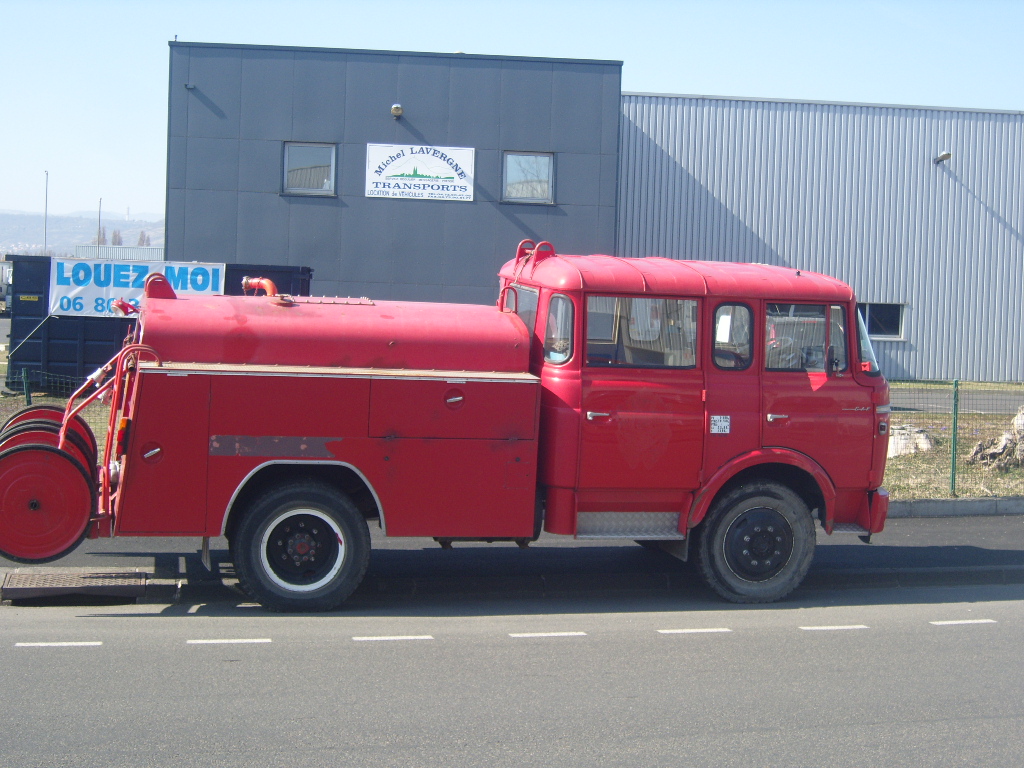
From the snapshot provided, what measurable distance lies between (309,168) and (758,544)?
16759 mm

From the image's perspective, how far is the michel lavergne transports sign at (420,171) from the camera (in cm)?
2203

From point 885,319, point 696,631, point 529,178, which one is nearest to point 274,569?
point 696,631

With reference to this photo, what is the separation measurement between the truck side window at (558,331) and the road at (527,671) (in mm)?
1907

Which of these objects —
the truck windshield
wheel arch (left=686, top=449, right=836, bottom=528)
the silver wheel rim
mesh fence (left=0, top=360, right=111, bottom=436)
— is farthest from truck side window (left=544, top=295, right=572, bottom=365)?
mesh fence (left=0, top=360, right=111, bottom=436)

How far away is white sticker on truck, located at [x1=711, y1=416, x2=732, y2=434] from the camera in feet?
24.7

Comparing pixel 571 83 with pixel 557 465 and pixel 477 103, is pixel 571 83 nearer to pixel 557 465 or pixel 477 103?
pixel 477 103

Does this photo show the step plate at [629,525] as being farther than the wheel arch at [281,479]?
Yes

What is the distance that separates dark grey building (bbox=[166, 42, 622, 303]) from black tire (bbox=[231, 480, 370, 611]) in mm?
15275

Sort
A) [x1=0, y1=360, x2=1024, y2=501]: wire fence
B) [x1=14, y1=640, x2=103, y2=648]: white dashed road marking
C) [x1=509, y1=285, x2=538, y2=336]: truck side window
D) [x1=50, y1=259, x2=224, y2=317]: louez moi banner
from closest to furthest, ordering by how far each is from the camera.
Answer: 1. [x1=14, y1=640, x2=103, y2=648]: white dashed road marking
2. [x1=509, y1=285, x2=538, y2=336]: truck side window
3. [x1=0, y1=360, x2=1024, y2=501]: wire fence
4. [x1=50, y1=259, x2=224, y2=317]: louez moi banner

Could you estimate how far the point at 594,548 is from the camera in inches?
375

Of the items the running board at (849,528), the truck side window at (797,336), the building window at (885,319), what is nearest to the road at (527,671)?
the running board at (849,528)

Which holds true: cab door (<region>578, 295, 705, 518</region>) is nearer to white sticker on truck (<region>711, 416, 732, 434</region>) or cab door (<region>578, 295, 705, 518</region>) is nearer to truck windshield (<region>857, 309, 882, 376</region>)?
white sticker on truck (<region>711, 416, 732, 434</region>)

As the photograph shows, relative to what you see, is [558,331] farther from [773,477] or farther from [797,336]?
[773,477]

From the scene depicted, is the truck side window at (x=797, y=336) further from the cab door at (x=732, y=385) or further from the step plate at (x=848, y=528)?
the step plate at (x=848, y=528)
